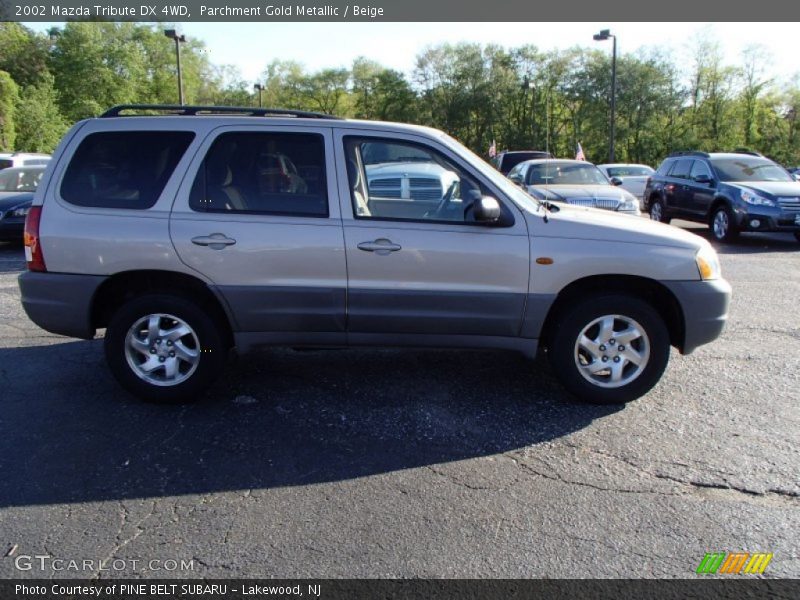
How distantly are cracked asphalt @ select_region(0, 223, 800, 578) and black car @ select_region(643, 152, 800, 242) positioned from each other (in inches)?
291

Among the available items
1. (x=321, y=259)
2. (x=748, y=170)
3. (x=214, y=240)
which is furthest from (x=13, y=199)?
(x=748, y=170)

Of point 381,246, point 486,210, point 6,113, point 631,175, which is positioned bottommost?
point 381,246

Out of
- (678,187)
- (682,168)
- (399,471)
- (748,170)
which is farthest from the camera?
(682,168)

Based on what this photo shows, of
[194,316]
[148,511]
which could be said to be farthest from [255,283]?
[148,511]

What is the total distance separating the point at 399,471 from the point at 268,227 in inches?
71.3

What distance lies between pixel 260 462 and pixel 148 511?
668mm

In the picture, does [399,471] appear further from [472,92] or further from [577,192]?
[472,92]

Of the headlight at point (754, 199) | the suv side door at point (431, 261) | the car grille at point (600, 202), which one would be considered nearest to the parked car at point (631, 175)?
the headlight at point (754, 199)

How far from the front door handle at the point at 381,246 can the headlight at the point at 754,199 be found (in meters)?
10.1

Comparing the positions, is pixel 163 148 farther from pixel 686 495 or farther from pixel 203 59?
pixel 203 59

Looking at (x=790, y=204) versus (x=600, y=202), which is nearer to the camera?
(x=600, y=202)

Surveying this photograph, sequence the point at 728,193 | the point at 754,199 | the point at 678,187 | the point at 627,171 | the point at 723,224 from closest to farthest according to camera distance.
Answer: the point at 754,199, the point at 728,193, the point at 723,224, the point at 678,187, the point at 627,171

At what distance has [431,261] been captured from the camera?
4219 mm

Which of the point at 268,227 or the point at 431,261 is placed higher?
the point at 268,227
